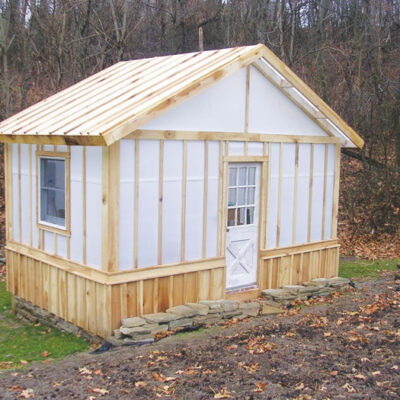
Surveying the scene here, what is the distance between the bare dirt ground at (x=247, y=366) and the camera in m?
6.31

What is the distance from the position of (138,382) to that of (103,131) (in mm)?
3337

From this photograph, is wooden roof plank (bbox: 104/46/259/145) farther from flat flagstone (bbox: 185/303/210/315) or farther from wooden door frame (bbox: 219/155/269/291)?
flat flagstone (bbox: 185/303/210/315)

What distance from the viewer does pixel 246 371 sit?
684 cm

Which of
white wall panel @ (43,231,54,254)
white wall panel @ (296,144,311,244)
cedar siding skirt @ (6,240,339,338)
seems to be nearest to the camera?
cedar siding skirt @ (6,240,339,338)

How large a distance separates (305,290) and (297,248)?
912 mm

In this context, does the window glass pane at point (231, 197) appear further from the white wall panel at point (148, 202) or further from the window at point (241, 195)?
the white wall panel at point (148, 202)

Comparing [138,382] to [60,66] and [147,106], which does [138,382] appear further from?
[60,66]

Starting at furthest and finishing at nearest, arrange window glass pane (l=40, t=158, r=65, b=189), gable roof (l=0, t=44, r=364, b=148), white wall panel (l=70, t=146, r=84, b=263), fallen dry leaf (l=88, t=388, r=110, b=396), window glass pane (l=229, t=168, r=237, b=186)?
window glass pane (l=229, t=168, r=237, b=186) → window glass pane (l=40, t=158, r=65, b=189) → white wall panel (l=70, t=146, r=84, b=263) → gable roof (l=0, t=44, r=364, b=148) → fallen dry leaf (l=88, t=388, r=110, b=396)

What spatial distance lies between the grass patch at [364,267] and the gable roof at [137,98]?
11.1 ft

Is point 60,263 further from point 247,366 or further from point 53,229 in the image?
point 247,366

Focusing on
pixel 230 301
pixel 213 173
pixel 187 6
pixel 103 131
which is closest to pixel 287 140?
pixel 213 173

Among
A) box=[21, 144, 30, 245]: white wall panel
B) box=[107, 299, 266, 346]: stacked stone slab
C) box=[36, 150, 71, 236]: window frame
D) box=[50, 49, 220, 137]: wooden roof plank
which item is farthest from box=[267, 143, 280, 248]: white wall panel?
box=[21, 144, 30, 245]: white wall panel

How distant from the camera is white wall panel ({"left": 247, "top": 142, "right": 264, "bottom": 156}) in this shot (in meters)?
10.1

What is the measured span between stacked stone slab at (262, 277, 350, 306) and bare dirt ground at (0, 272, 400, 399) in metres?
1.06
